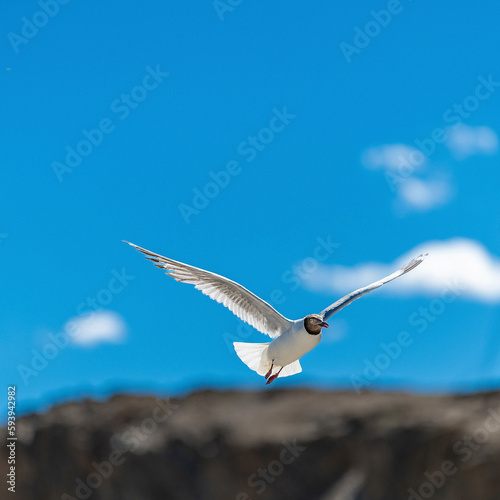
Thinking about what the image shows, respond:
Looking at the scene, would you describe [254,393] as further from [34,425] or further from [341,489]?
[34,425]

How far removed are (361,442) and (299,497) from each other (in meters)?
A: 1.04

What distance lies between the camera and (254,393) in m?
9.91

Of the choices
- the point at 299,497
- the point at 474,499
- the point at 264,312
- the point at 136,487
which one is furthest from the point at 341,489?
the point at 264,312

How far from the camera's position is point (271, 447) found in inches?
358

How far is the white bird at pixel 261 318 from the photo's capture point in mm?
4676

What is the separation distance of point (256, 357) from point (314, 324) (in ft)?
2.53

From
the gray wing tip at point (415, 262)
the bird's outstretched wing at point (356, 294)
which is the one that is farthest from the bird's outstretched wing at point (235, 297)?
the gray wing tip at point (415, 262)

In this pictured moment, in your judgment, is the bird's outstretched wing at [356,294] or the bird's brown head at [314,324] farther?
the bird's outstretched wing at [356,294]

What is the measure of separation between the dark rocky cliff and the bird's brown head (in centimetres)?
387

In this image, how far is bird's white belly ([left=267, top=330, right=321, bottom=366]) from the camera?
179 inches

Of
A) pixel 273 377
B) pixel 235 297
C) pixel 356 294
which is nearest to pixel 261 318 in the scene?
pixel 235 297

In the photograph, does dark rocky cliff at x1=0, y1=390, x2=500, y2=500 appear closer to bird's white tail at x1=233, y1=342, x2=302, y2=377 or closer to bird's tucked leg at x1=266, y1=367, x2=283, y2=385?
bird's white tail at x1=233, y1=342, x2=302, y2=377

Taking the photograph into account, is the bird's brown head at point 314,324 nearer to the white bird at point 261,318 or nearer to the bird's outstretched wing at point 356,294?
the white bird at point 261,318

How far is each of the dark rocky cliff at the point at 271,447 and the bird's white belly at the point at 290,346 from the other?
3720 mm
